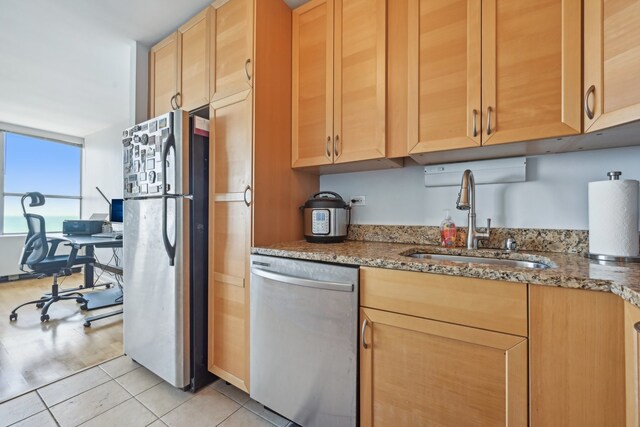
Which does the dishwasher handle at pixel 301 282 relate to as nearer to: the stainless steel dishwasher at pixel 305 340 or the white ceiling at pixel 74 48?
the stainless steel dishwasher at pixel 305 340

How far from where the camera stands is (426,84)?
1.30m

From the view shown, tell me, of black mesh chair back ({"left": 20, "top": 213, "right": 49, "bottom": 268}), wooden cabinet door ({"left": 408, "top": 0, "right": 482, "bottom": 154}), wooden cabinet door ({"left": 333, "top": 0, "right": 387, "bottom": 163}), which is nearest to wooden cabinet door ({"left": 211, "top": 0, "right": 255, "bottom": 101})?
wooden cabinet door ({"left": 333, "top": 0, "right": 387, "bottom": 163})

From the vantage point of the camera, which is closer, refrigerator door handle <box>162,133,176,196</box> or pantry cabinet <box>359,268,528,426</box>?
pantry cabinet <box>359,268,528,426</box>

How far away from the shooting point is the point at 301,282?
1250 millimetres

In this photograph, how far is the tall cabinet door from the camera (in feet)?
4.99

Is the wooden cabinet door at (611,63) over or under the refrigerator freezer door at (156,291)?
over

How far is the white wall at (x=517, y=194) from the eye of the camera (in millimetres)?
1260

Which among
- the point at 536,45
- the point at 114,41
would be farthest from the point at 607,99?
the point at 114,41

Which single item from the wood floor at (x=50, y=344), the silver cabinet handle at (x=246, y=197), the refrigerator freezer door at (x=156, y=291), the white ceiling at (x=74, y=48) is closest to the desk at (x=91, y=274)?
the wood floor at (x=50, y=344)

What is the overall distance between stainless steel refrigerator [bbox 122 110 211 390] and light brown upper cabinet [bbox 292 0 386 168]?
642 mm

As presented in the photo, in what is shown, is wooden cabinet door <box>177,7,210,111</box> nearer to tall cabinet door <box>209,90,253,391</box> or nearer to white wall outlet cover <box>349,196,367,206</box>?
tall cabinet door <box>209,90,253,391</box>

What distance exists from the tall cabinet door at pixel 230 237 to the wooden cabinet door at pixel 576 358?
1252 mm

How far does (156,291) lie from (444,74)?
197cm

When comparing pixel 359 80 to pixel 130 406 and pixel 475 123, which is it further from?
pixel 130 406
